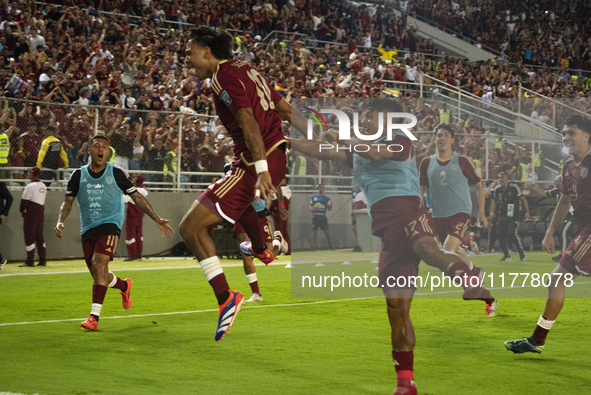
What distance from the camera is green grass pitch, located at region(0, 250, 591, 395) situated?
5.53 metres

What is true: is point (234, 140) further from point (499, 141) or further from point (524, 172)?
point (524, 172)

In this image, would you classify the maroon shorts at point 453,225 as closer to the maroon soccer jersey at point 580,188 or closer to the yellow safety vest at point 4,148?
the maroon soccer jersey at point 580,188

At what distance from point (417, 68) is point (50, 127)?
67.3 ft

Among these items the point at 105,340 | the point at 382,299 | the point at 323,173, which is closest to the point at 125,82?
the point at 323,173

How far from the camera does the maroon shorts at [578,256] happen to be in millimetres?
6695

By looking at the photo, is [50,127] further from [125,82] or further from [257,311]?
[257,311]

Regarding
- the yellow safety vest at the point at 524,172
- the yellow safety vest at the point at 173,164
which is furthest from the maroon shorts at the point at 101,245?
the yellow safety vest at the point at 173,164

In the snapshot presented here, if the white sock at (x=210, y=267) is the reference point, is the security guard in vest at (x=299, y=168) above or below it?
below

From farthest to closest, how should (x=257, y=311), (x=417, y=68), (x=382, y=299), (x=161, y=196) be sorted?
(x=417, y=68)
(x=161, y=196)
(x=382, y=299)
(x=257, y=311)

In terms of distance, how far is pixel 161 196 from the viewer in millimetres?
20344

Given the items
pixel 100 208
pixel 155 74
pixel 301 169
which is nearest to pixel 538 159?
pixel 301 169

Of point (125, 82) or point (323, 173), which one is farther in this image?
point (125, 82)

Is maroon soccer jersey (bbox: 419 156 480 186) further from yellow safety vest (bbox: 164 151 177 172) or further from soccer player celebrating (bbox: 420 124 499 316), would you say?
yellow safety vest (bbox: 164 151 177 172)

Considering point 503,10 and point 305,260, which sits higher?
point 503,10
